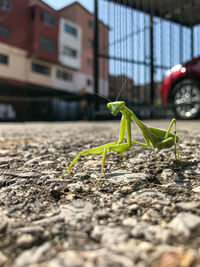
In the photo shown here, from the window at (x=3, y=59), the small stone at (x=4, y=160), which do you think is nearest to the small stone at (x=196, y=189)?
the small stone at (x=4, y=160)

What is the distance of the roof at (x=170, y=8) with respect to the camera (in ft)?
18.4

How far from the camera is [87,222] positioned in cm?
70

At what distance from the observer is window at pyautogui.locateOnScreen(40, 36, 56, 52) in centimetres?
1886

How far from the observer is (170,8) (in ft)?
18.2

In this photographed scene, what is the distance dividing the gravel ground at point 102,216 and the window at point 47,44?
19444 millimetres

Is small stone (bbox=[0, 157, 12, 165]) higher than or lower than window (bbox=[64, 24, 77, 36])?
lower

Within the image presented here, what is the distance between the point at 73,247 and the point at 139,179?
0.56m

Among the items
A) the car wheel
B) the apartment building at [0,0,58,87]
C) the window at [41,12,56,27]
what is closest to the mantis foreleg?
the car wheel

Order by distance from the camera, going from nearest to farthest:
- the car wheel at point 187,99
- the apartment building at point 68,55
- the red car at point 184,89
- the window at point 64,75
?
the red car at point 184,89 < the car wheel at point 187,99 < the apartment building at point 68,55 < the window at point 64,75

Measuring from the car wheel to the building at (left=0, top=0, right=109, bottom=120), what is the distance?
11038 mm

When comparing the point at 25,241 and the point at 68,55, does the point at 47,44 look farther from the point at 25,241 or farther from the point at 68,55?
the point at 25,241

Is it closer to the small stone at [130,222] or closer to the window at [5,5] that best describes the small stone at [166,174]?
the small stone at [130,222]

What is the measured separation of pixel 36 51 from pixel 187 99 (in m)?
15.8

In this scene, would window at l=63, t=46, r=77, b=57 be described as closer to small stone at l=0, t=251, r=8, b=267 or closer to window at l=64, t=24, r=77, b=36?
window at l=64, t=24, r=77, b=36
